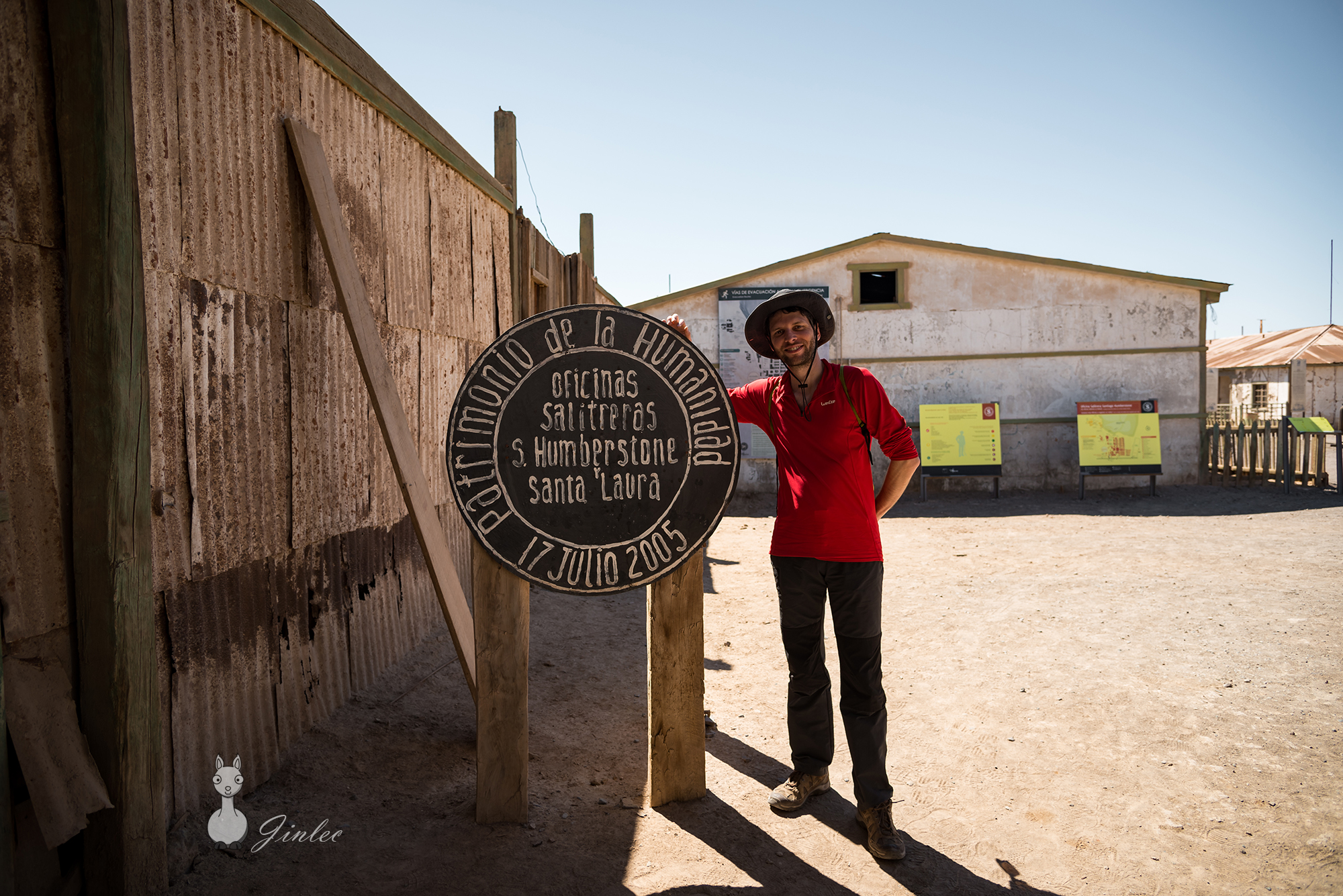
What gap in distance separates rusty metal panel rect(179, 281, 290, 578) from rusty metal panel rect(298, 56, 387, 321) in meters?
0.43

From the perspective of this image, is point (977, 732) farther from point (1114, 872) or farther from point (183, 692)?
point (183, 692)

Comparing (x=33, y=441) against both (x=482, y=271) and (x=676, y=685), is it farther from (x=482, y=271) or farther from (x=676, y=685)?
(x=482, y=271)

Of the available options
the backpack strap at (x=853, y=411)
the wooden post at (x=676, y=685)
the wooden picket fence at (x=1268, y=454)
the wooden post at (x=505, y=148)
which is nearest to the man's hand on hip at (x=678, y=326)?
the backpack strap at (x=853, y=411)

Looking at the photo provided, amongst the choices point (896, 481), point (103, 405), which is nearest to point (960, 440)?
point (896, 481)

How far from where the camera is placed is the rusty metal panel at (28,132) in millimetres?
2133

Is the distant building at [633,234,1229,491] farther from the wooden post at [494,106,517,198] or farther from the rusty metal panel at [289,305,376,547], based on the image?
the rusty metal panel at [289,305,376,547]

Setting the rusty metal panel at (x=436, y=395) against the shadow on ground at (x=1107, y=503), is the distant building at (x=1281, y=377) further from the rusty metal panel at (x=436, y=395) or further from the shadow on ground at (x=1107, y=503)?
the rusty metal panel at (x=436, y=395)

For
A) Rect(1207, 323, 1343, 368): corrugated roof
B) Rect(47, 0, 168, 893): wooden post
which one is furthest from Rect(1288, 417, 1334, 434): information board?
Rect(47, 0, 168, 893): wooden post

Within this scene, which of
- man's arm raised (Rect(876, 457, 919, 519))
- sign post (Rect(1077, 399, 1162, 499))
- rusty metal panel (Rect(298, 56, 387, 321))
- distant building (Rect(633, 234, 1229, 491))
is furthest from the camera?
distant building (Rect(633, 234, 1229, 491))

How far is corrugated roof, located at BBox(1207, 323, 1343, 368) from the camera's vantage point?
22.0m

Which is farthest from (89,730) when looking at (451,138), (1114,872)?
(451,138)

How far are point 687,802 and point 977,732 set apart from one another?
1.63 m

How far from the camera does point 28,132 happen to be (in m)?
2.20

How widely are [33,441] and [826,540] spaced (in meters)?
2.59
